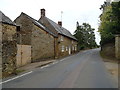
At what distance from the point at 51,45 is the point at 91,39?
71498 mm

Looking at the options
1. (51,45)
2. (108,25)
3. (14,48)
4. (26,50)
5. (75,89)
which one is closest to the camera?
(75,89)

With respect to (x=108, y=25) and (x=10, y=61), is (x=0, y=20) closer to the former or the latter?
(x=10, y=61)

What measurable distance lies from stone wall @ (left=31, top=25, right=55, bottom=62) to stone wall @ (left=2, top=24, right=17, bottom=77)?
422 inches

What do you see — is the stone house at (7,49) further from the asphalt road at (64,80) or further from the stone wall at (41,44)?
the stone wall at (41,44)

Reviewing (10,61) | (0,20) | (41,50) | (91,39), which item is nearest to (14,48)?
(10,61)

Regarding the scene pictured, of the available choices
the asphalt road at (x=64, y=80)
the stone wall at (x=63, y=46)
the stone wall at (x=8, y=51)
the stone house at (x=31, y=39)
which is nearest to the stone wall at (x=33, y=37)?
the stone house at (x=31, y=39)

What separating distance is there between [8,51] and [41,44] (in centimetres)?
1494

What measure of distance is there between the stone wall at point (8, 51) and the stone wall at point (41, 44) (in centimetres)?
1071

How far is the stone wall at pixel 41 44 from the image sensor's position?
89.6 ft

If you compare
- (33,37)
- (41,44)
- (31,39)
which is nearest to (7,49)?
(31,39)

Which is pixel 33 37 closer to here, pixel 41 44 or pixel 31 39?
pixel 31 39

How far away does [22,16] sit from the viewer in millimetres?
29172

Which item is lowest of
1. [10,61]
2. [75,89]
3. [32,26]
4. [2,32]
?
[75,89]

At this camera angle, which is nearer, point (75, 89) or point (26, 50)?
point (75, 89)
